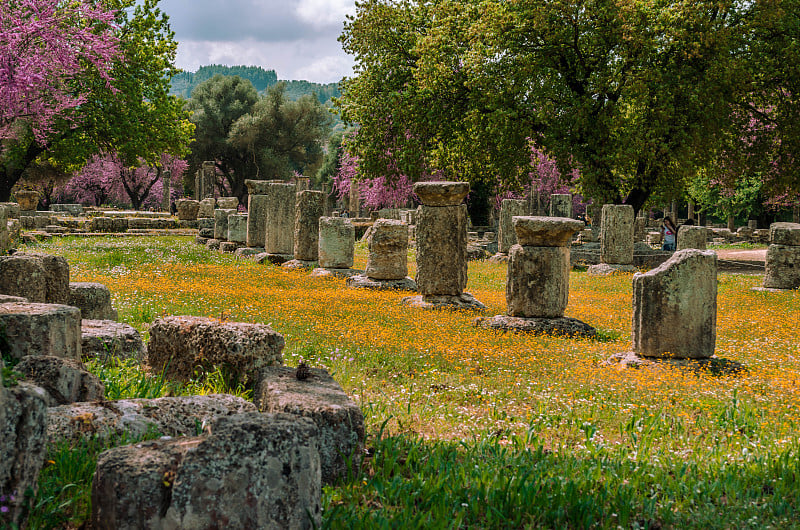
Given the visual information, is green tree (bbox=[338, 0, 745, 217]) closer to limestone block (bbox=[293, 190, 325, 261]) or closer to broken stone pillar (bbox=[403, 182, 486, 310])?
limestone block (bbox=[293, 190, 325, 261])

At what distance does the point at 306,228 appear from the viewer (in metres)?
16.0

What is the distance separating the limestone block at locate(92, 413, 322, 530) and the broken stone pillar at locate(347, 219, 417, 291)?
10.4 metres

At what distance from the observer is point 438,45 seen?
69.4ft

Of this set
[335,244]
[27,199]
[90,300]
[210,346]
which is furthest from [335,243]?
[27,199]

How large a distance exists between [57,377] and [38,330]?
2.66 ft

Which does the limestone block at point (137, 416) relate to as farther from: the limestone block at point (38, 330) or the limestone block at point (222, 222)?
the limestone block at point (222, 222)

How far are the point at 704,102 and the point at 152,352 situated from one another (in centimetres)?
1808

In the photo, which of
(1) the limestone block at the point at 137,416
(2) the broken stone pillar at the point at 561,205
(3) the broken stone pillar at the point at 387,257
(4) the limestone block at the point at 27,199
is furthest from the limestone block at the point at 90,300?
(4) the limestone block at the point at 27,199

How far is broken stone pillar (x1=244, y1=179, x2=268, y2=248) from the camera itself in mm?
18703

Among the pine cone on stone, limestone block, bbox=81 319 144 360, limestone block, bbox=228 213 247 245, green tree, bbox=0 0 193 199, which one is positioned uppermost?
green tree, bbox=0 0 193 199

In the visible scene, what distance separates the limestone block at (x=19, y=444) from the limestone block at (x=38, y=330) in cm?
196

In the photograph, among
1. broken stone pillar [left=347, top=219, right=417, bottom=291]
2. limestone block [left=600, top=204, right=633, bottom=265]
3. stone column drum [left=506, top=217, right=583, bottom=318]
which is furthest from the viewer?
limestone block [left=600, top=204, right=633, bottom=265]

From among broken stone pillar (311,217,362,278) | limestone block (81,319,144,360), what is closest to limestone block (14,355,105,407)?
limestone block (81,319,144,360)

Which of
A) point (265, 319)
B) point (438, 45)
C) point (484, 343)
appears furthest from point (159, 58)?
point (484, 343)
